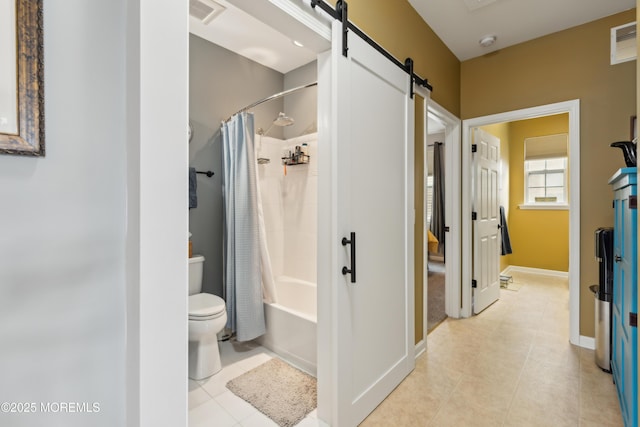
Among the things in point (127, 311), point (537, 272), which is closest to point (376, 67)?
point (127, 311)

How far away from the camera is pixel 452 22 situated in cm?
251

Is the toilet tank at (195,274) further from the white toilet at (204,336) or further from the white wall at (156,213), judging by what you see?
the white wall at (156,213)

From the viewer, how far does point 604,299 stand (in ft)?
7.10

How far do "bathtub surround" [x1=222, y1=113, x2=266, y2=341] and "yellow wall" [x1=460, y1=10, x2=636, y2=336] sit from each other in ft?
8.98

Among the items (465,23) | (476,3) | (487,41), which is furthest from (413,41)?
(487,41)

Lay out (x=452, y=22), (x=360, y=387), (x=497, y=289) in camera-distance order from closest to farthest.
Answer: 1. (x=360, y=387)
2. (x=452, y=22)
3. (x=497, y=289)

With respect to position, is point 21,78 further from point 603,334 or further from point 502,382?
point 603,334

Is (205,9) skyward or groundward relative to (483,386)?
skyward

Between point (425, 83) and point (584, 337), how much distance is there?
8.62 feet

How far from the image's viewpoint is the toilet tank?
241 centimetres

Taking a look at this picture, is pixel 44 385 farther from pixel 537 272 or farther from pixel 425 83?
pixel 537 272

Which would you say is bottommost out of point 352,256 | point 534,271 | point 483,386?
point 483,386

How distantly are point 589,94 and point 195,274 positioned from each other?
3.78 m

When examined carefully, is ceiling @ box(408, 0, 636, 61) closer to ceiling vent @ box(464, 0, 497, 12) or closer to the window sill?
ceiling vent @ box(464, 0, 497, 12)
